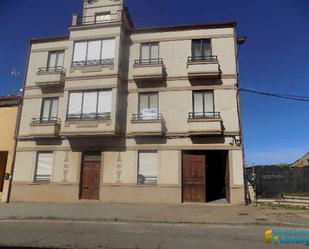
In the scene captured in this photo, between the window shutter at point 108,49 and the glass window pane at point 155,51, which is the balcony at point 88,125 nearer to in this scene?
the window shutter at point 108,49

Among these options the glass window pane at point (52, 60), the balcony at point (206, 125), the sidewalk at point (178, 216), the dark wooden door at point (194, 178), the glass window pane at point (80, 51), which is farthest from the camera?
the glass window pane at point (52, 60)

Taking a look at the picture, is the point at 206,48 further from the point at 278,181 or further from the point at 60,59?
the point at 60,59

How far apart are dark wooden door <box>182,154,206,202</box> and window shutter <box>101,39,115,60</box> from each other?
8.22 meters

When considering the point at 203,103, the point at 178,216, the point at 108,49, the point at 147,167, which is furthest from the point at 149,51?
the point at 178,216

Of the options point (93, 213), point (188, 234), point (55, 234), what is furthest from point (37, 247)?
point (93, 213)

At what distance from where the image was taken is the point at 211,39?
20375mm

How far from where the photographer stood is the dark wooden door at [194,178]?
61.3ft

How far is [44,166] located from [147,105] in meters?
8.07

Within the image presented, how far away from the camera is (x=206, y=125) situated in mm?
18469

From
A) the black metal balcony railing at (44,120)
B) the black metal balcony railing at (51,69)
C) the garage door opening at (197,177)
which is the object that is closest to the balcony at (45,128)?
the black metal balcony railing at (44,120)

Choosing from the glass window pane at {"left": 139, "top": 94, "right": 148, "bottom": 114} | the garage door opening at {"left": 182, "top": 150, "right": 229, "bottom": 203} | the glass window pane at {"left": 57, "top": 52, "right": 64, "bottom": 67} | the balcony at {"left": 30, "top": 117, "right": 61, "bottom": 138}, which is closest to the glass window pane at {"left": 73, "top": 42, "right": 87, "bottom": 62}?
the glass window pane at {"left": 57, "top": 52, "right": 64, "bottom": 67}

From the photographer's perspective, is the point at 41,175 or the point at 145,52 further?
the point at 145,52

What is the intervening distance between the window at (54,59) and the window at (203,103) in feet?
32.7

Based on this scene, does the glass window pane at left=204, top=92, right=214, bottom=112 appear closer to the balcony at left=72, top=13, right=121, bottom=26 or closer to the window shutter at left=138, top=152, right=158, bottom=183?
the window shutter at left=138, top=152, right=158, bottom=183
